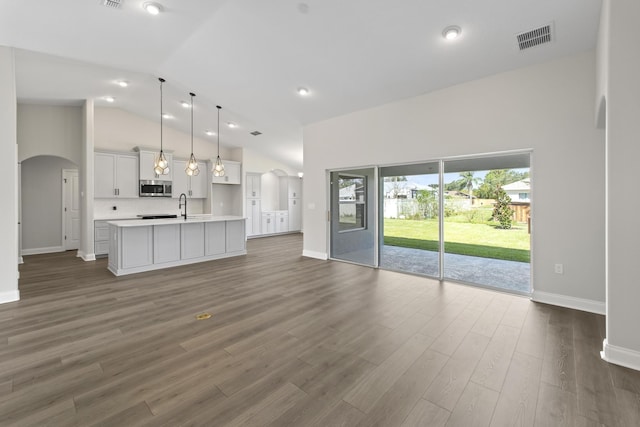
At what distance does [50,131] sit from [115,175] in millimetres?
1477

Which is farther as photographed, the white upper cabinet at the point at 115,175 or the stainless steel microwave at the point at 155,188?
the stainless steel microwave at the point at 155,188

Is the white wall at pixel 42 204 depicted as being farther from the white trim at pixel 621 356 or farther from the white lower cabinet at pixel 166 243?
the white trim at pixel 621 356

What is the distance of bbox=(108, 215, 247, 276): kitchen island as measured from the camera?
5.08 meters

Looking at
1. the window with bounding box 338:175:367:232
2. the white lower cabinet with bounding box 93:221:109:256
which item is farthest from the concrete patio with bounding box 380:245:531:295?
the white lower cabinet with bounding box 93:221:109:256

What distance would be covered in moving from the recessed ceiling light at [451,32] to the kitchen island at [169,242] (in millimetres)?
5283

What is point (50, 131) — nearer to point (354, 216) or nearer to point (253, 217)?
point (253, 217)

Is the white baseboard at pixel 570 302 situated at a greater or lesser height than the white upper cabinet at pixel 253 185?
lesser

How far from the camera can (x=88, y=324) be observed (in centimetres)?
301

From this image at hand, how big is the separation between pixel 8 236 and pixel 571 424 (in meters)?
6.02

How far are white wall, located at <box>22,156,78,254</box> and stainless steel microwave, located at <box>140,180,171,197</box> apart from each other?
1941mm

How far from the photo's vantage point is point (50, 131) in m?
6.34

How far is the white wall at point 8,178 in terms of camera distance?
3.65m

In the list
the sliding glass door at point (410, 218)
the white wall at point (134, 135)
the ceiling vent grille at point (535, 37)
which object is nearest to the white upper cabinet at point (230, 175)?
the white wall at point (134, 135)

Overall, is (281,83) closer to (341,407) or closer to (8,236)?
(8,236)
